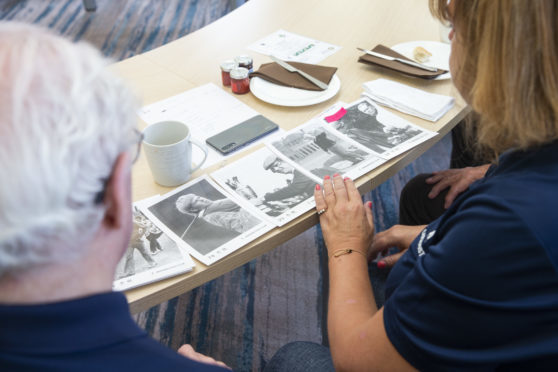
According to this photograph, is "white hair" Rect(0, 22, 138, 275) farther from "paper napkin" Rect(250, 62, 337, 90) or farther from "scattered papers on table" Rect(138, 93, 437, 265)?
"paper napkin" Rect(250, 62, 337, 90)

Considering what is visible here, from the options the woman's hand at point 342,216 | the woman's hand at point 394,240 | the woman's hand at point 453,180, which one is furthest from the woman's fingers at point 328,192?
the woman's hand at point 453,180

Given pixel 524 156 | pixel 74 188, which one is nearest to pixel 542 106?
pixel 524 156

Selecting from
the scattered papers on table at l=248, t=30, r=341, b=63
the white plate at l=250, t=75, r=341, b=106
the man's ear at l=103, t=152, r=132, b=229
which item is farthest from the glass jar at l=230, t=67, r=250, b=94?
the man's ear at l=103, t=152, r=132, b=229

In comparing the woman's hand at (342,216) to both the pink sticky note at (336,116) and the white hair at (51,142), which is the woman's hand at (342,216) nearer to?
the pink sticky note at (336,116)

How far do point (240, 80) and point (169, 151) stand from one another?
16.8 inches

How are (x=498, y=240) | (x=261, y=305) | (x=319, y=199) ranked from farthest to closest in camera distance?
(x=261, y=305) → (x=319, y=199) → (x=498, y=240)

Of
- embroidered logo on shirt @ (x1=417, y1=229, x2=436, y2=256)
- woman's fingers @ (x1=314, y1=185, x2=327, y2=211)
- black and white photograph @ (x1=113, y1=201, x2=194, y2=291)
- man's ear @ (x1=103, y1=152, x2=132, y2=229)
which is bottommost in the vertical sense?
black and white photograph @ (x1=113, y1=201, x2=194, y2=291)

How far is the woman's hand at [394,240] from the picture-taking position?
1.11 m

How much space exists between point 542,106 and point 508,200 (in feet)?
0.49

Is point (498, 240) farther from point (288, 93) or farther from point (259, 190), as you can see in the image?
point (288, 93)

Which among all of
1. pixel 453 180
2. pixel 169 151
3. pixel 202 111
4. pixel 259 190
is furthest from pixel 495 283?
pixel 202 111

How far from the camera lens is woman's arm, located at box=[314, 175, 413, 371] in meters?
0.75

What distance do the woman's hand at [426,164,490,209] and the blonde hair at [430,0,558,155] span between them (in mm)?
569

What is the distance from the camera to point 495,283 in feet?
1.94
